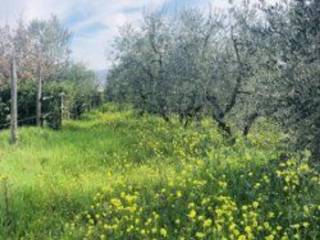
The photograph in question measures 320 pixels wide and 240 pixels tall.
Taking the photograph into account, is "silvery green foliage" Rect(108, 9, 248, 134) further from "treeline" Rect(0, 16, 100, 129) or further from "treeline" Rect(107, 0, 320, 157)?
"treeline" Rect(0, 16, 100, 129)

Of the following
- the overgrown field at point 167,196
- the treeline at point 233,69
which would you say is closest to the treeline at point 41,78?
the treeline at point 233,69

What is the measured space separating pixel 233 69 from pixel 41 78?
55.4ft

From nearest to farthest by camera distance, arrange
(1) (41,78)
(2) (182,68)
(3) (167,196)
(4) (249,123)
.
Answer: (3) (167,196) → (4) (249,123) → (2) (182,68) → (1) (41,78)

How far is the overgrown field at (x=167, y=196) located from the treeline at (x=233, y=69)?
80cm

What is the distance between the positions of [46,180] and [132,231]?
346 centimetres

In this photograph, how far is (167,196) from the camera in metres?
7.71

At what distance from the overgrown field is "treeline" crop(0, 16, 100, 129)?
298 inches

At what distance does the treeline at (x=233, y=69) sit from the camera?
313 inches

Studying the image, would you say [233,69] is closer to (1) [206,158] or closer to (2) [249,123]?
(2) [249,123]

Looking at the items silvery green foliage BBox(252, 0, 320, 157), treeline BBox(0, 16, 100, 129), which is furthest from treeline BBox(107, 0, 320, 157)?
treeline BBox(0, 16, 100, 129)

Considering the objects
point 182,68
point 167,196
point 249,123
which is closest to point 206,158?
point 167,196

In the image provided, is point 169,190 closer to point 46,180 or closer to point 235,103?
point 46,180

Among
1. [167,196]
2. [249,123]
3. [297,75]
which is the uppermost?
[297,75]

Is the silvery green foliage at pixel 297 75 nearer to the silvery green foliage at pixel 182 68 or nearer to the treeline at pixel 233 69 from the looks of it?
the treeline at pixel 233 69
